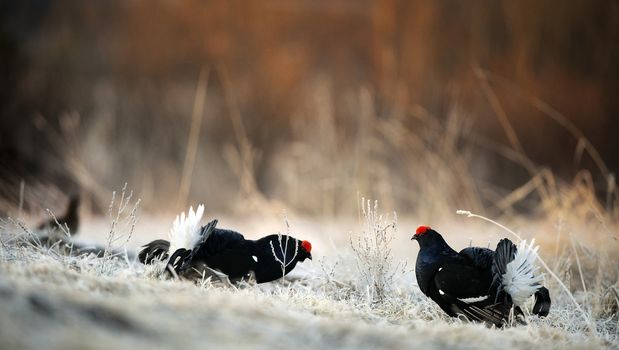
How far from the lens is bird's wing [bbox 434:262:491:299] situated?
126 inches

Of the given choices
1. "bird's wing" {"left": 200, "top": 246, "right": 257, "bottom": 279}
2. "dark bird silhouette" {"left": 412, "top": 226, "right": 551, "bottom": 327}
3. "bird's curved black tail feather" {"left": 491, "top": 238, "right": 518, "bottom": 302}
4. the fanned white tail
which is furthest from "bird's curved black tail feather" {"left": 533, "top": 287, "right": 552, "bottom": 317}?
the fanned white tail

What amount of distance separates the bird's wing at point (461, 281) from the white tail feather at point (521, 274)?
0.10m

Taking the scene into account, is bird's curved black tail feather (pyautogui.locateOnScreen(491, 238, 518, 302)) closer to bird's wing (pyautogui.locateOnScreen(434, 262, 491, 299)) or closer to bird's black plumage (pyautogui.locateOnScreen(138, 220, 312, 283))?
bird's wing (pyautogui.locateOnScreen(434, 262, 491, 299))

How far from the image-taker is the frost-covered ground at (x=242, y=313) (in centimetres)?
200

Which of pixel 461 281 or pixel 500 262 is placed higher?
pixel 500 262

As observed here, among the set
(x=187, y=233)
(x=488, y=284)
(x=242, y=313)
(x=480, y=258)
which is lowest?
(x=242, y=313)

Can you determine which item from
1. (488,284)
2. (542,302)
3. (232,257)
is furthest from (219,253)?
(542,302)

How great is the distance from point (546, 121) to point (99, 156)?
19.8 feet

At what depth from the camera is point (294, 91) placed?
403 inches

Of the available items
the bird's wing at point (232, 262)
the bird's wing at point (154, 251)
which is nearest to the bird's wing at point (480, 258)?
the bird's wing at point (232, 262)

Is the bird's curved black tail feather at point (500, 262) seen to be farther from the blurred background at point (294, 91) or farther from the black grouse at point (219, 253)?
the blurred background at point (294, 91)

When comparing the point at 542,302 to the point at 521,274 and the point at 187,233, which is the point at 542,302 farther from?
→ the point at 187,233

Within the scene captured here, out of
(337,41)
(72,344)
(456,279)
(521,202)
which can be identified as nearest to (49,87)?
(337,41)

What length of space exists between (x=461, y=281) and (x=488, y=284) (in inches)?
5.5
